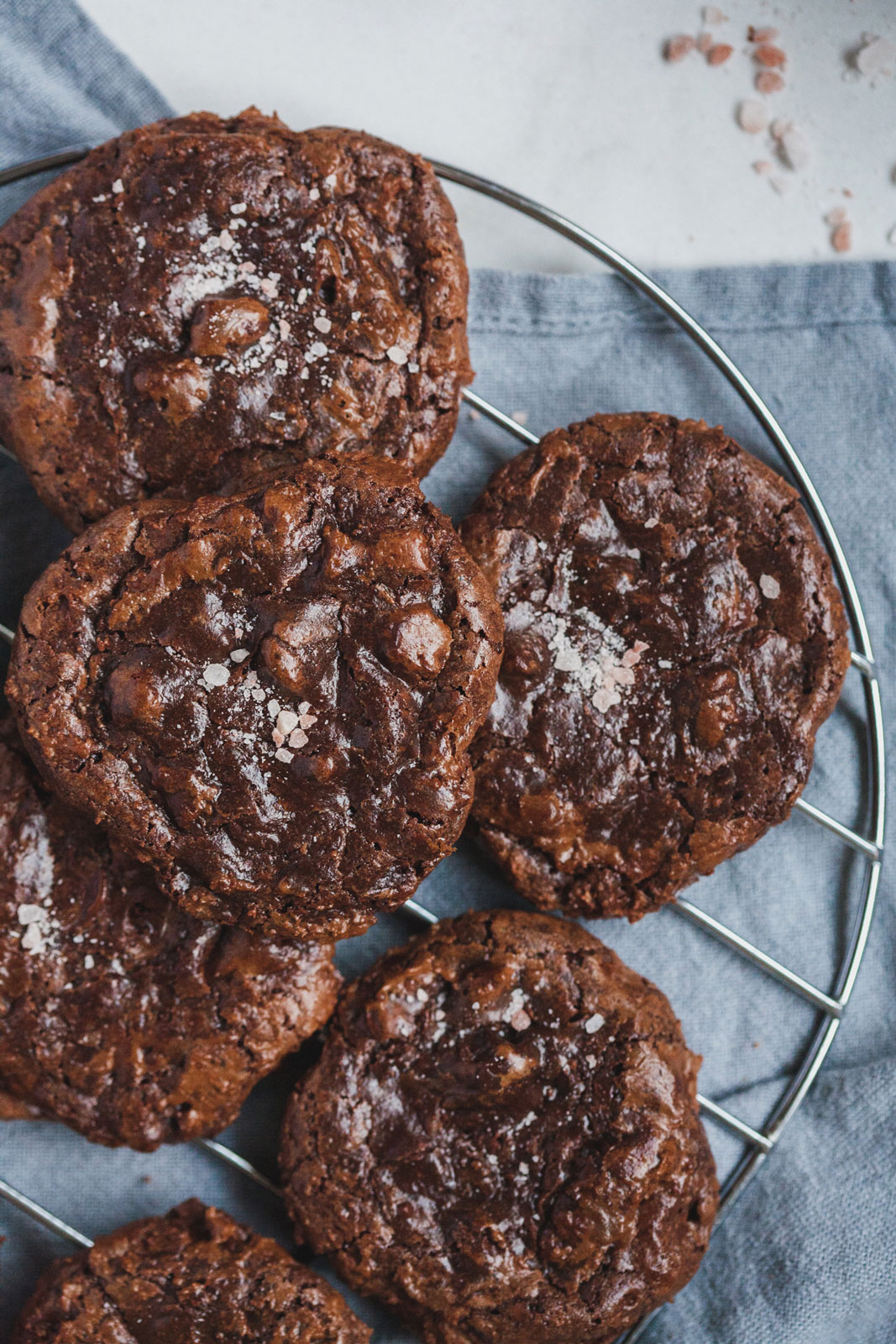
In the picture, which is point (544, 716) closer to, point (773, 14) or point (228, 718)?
point (228, 718)

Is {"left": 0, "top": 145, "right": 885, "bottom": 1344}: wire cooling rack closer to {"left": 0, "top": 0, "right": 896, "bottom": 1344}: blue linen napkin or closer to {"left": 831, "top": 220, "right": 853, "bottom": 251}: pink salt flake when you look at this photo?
{"left": 0, "top": 0, "right": 896, "bottom": 1344}: blue linen napkin

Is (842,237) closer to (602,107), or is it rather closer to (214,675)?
(602,107)

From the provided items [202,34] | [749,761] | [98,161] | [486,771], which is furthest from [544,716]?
[202,34]

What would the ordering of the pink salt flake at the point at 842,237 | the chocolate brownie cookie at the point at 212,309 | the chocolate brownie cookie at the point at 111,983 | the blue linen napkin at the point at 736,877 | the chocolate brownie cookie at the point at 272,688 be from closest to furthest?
the chocolate brownie cookie at the point at 272,688
the chocolate brownie cookie at the point at 212,309
the chocolate brownie cookie at the point at 111,983
the blue linen napkin at the point at 736,877
the pink salt flake at the point at 842,237

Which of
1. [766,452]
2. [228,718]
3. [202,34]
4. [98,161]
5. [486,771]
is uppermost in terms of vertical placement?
[202,34]

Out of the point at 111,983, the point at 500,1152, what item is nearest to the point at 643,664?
the point at 500,1152

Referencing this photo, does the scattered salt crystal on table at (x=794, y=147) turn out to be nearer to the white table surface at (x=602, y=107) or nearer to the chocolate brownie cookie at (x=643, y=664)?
the white table surface at (x=602, y=107)

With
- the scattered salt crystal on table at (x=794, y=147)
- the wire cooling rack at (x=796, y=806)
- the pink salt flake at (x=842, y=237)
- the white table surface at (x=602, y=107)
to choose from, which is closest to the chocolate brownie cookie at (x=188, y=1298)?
the wire cooling rack at (x=796, y=806)

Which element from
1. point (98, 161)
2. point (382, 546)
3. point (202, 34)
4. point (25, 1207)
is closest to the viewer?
point (382, 546)

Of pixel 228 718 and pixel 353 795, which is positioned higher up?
pixel 228 718
